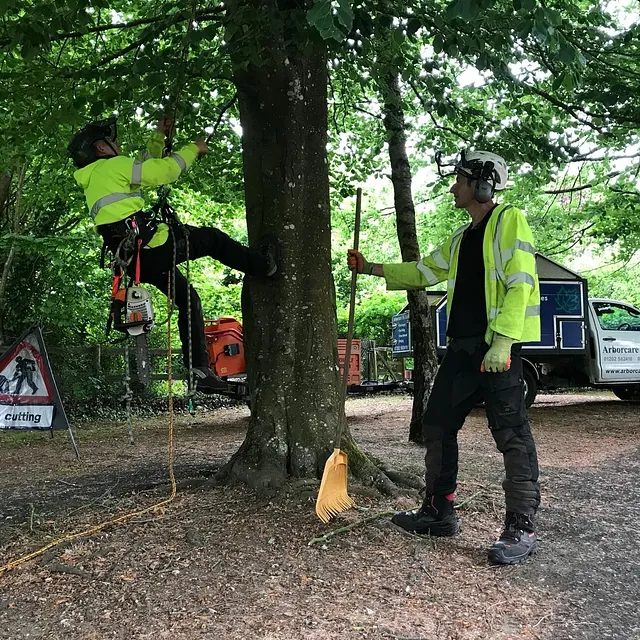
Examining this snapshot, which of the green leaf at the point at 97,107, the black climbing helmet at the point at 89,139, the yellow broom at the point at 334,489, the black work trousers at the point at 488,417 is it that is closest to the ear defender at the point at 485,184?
the black work trousers at the point at 488,417

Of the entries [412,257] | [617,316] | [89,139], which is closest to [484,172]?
[89,139]

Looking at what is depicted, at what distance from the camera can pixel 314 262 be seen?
4.74 metres

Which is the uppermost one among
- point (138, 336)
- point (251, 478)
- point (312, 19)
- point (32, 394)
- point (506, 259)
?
point (312, 19)

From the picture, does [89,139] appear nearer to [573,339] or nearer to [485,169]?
[485,169]

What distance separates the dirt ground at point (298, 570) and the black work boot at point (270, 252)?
1.54 meters

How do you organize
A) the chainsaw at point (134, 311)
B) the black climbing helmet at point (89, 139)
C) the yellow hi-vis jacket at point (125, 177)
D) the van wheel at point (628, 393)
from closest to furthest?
1. the yellow hi-vis jacket at point (125, 177)
2. the black climbing helmet at point (89, 139)
3. the chainsaw at point (134, 311)
4. the van wheel at point (628, 393)

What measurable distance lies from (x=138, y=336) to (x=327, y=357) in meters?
1.38

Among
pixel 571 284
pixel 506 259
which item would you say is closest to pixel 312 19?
pixel 506 259

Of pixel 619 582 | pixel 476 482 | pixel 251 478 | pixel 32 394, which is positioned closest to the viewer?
pixel 619 582

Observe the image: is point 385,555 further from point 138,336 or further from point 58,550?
point 138,336

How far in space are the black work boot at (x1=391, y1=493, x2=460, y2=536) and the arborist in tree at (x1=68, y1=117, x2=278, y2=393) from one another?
1.79 m

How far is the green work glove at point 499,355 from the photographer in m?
3.43

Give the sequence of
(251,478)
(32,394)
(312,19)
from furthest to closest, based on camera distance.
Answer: (32,394) → (251,478) → (312,19)

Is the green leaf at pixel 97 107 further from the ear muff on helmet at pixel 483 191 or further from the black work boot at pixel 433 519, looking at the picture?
the black work boot at pixel 433 519
